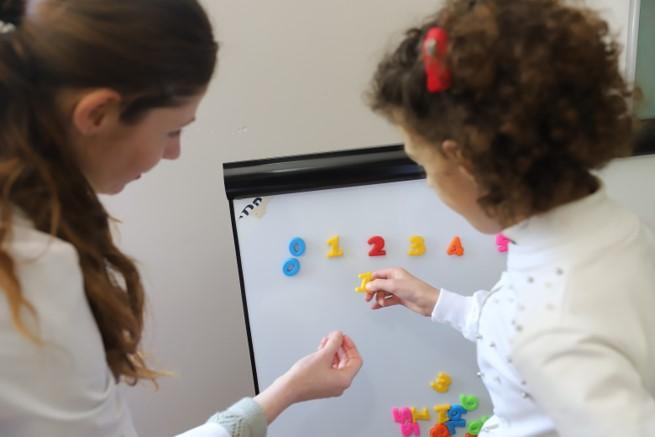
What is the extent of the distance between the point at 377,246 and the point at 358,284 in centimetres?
7

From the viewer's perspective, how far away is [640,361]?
52 cm

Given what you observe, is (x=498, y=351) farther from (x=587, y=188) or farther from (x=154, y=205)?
(x=154, y=205)

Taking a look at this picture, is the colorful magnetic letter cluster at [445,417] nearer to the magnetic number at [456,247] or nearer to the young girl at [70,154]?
the magnetic number at [456,247]

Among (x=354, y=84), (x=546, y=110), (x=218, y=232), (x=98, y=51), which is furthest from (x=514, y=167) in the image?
(x=218, y=232)

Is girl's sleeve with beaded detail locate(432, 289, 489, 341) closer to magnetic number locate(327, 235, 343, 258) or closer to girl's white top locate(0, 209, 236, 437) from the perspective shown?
magnetic number locate(327, 235, 343, 258)

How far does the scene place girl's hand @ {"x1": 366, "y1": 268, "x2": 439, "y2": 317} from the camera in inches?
32.4

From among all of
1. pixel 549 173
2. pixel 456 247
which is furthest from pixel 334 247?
pixel 549 173

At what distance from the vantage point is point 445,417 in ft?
3.07

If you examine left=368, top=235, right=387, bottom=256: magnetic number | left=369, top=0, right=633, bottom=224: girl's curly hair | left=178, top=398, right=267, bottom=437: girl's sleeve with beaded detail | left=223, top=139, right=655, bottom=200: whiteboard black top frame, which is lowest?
left=178, top=398, right=267, bottom=437: girl's sleeve with beaded detail

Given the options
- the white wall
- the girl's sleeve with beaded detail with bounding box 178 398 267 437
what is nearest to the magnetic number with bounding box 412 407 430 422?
the girl's sleeve with beaded detail with bounding box 178 398 267 437

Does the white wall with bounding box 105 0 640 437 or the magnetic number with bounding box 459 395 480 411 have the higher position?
the white wall with bounding box 105 0 640 437

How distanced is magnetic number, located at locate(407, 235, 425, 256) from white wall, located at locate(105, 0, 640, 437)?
0.25 meters

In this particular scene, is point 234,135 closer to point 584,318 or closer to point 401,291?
point 401,291

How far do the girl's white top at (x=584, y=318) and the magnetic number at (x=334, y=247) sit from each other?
0.31 metres
